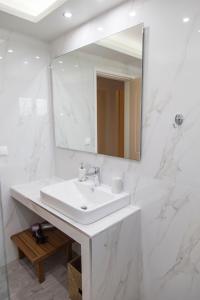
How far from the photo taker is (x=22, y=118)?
84.3 inches

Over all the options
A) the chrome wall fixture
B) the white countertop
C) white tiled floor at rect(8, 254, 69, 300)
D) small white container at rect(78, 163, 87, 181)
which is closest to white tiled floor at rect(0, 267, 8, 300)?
white tiled floor at rect(8, 254, 69, 300)

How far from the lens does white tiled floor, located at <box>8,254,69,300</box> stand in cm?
182

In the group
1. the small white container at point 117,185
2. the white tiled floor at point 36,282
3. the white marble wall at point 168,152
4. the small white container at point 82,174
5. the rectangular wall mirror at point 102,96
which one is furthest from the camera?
the small white container at point 82,174

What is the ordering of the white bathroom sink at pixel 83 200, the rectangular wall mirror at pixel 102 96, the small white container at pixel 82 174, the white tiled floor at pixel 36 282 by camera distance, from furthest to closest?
the small white container at pixel 82 174 < the white tiled floor at pixel 36 282 < the rectangular wall mirror at pixel 102 96 < the white bathroom sink at pixel 83 200

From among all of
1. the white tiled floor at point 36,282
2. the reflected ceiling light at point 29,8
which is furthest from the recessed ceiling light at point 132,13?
the white tiled floor at point 36,282

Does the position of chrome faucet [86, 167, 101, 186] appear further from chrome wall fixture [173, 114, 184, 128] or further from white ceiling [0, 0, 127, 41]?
white ceiling [0, 0, 127, 41]

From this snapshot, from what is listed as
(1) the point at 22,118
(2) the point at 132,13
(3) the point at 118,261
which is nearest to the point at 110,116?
(2) the point at 132,13

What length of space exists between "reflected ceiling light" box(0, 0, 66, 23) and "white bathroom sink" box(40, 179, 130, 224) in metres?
1.48

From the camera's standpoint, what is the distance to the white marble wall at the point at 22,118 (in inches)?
79.3

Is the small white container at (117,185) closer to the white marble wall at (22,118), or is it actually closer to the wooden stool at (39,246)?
the wooden stool at (39,246)

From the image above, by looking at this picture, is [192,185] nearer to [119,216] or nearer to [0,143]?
[119,216]

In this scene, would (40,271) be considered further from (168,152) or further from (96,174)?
(168,152)

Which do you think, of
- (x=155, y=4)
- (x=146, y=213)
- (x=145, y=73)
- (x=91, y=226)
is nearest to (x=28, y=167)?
(x=91, y=226)

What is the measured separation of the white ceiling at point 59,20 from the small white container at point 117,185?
1.34 m
